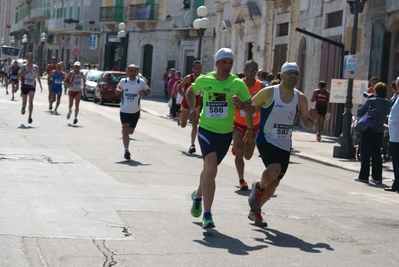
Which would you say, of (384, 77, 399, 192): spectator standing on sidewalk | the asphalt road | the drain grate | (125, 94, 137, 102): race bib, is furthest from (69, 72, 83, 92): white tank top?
(384, 77, 399, 192): spectator standing on sidewalk

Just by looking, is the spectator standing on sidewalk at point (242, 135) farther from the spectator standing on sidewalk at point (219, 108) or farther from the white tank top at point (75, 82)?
the white tank top at point (75, 82)

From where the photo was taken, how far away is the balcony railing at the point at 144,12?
171 feet

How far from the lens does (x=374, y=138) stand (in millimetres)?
14742

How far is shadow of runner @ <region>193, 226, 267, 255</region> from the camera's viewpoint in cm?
736

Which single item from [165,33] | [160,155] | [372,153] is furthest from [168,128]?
[165,33]

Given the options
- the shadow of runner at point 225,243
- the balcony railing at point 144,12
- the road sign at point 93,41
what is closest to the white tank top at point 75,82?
the shadow of runner at point 225,243

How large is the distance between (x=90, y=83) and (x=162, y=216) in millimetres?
31711

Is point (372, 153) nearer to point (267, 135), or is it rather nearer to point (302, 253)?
point (267, 135)

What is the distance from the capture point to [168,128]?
2531 centimetres

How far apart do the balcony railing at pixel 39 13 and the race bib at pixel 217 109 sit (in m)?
73.3

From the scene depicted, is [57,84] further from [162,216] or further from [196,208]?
[196,208]

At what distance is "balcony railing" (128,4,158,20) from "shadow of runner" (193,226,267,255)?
147 feet

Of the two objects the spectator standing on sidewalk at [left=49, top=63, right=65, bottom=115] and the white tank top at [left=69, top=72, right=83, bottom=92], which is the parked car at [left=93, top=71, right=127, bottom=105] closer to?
the spectator standing on sidewalk at [left=49, top=63, right=65, bottom=115]

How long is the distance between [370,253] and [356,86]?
515 inches
